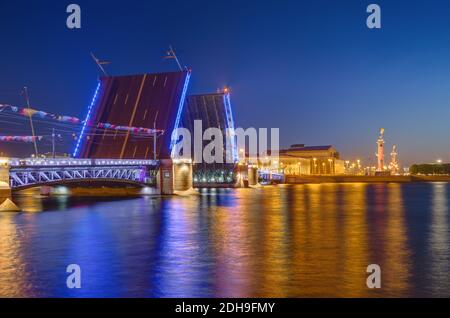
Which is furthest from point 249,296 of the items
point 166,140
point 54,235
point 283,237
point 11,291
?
point 166,140

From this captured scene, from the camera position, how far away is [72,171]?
2791 cm

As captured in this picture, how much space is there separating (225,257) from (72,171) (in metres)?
19.2

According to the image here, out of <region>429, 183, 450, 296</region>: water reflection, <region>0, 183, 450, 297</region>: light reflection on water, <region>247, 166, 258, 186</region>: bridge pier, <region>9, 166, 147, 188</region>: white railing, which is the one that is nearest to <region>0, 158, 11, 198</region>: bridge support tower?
<region>9, 166, 147, 188</region>: white railing

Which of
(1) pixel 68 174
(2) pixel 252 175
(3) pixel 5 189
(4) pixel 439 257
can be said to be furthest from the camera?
(2) pixel 252 175

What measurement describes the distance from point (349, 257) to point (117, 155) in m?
31.2

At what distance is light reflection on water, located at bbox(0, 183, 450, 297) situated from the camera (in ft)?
24.8

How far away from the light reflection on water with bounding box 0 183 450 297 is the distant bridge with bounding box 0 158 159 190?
5.13 meters

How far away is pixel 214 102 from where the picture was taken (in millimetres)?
47500

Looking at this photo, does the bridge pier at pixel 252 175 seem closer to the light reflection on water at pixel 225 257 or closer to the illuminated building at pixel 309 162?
the illuminated building at pixel 309 162

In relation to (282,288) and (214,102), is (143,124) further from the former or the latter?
(282,288)

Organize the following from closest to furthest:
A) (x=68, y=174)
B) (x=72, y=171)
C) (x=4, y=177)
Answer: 1. (x=4, y=177)
2. (x=72, y=171)
3. (x=68, y=174)

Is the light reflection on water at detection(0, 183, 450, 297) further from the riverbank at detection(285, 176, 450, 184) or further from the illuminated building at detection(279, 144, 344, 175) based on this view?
the illuminated building at detection(279, 144, 344, 175)

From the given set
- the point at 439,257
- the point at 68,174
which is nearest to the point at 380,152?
the point at 68,174

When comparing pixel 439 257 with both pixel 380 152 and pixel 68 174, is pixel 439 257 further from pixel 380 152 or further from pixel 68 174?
pixel 380 152
